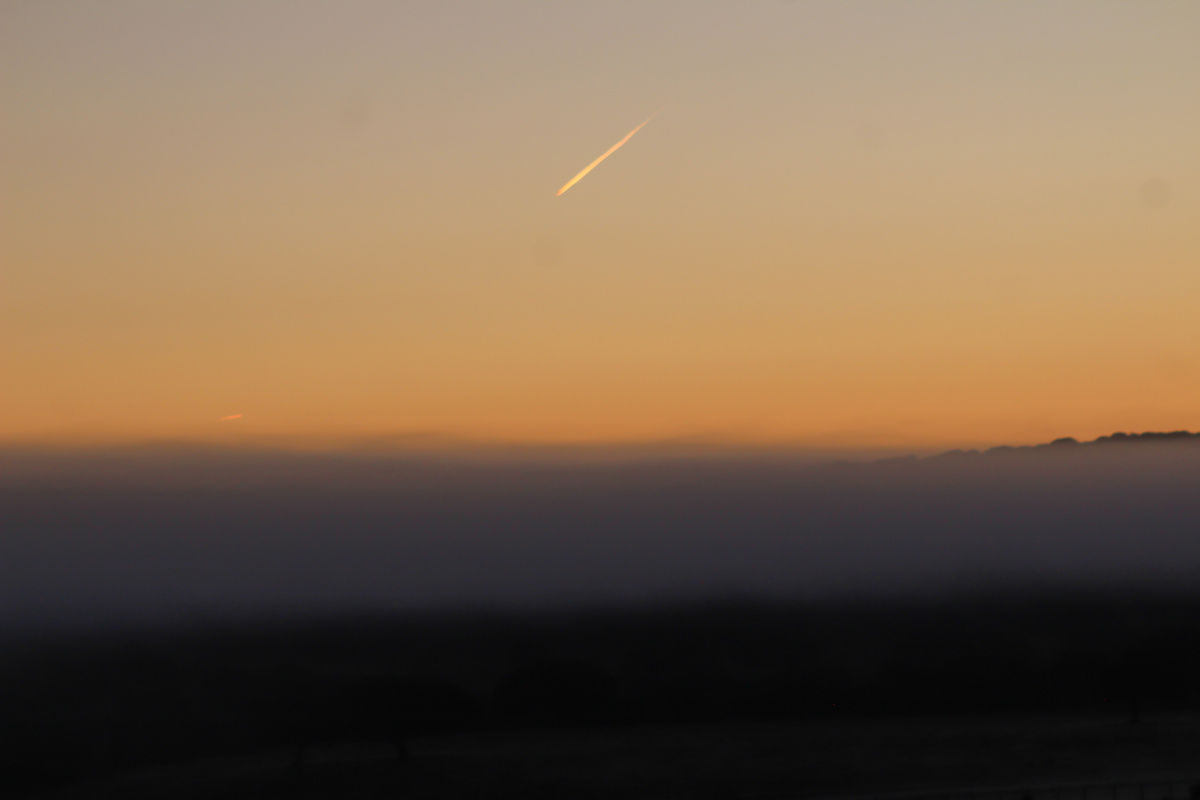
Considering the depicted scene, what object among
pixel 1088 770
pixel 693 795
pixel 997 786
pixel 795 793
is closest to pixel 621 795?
pixel 693 795

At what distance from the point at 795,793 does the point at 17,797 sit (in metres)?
116

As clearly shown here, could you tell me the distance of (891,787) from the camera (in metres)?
195

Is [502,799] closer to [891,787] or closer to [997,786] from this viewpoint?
[891,787]

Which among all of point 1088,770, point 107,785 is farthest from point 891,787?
point 107,785

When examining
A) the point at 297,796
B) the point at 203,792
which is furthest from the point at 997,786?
the point at 203,792

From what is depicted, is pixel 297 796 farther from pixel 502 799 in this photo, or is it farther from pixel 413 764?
pixel 502 799

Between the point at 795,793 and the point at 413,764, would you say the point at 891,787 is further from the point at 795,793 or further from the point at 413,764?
the point at 413,764

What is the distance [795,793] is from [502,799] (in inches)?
1740

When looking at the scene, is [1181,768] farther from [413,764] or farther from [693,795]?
[413,764]

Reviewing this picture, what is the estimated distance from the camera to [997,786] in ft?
626

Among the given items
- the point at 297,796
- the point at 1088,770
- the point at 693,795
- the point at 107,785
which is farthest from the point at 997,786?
the point at 107,785

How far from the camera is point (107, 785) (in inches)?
7594

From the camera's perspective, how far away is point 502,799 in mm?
194250

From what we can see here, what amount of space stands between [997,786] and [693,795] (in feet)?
149
